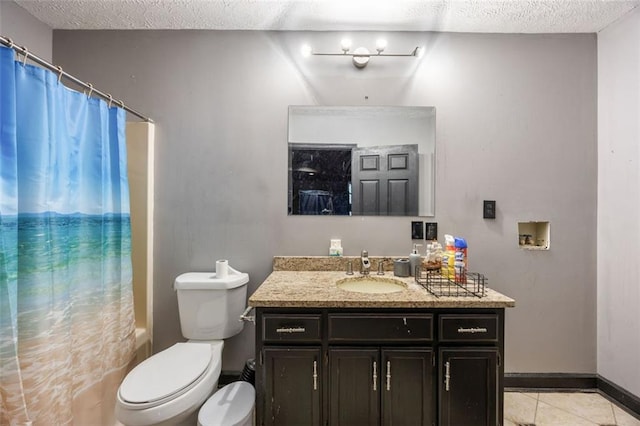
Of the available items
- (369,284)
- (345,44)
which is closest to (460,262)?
(369,284)

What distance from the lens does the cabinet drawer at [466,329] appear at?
4.16ft

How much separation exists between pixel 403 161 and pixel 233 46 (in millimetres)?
1367

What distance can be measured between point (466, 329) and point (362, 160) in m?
1.11

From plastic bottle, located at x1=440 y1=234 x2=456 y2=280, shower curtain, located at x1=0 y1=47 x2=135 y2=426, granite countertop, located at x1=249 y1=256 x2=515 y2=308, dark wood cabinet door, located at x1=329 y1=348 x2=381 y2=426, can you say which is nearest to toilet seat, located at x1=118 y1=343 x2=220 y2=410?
shower curtain, located at x1=0 y1=47 x2=135 y2=426

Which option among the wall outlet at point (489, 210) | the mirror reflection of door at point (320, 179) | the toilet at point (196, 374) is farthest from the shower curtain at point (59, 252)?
the wall outlet at point (489, 210)

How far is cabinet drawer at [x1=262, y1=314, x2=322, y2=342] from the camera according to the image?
4.15 feet

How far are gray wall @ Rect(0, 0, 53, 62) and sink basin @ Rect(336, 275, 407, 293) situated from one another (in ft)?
7.81

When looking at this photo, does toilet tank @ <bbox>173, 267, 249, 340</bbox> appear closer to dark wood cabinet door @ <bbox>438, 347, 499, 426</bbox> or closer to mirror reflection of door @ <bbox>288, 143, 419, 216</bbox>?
mirror reflection of door @ <bbox>288, 143, 419, 216</bbox>

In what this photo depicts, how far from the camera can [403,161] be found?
6.09ft

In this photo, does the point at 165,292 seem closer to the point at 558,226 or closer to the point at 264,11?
the point at 264,11

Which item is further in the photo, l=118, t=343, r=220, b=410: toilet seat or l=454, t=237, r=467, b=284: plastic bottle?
l=454, t=237, r=467, b=284: plastic bottle

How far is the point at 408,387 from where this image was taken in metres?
1.26

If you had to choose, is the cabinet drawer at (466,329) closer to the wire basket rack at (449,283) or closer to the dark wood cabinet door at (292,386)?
the wire basket rack at (449,283)

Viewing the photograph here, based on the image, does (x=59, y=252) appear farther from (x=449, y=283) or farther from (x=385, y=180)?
(x=449, y=283)
